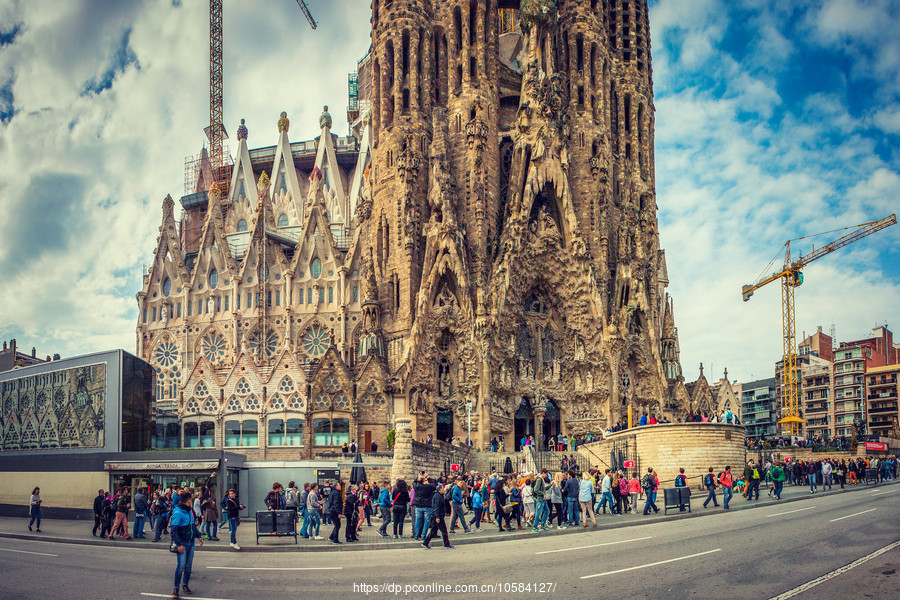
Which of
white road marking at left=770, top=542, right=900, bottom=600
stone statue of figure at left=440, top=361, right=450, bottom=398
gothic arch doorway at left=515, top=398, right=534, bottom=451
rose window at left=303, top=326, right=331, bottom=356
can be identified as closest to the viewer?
white road marking at left=770, top=542, right=900, bottom=600

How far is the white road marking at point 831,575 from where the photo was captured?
11.7m

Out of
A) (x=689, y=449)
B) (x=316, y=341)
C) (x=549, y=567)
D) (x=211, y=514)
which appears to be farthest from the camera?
(x=316, y=341)

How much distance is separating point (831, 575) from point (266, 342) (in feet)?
181

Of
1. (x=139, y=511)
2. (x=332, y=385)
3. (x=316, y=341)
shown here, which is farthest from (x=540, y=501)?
(x=316, y=341)

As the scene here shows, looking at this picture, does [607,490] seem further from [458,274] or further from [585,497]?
[458,274]

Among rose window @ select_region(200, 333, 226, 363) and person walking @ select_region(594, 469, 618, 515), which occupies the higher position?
rose window @ select_region(200, 333, 226, 363)

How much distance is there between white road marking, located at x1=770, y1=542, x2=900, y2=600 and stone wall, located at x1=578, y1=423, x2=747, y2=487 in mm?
21177

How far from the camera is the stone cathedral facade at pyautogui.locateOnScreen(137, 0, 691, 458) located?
51812 mm

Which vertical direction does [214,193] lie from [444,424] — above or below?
above

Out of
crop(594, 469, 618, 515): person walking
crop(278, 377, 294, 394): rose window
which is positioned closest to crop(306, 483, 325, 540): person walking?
crop(594, 469, 618, 515): person walking

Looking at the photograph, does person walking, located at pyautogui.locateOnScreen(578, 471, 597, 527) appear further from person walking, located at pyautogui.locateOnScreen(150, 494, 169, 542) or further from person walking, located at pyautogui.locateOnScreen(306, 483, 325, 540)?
person walking, located at pyautogui.locateOnScreen(150, 494, 169, 542)

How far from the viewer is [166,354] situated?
66875 millimetres

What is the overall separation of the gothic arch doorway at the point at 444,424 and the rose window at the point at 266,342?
15624 millimetres

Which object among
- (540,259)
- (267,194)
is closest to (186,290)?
(267,194)
